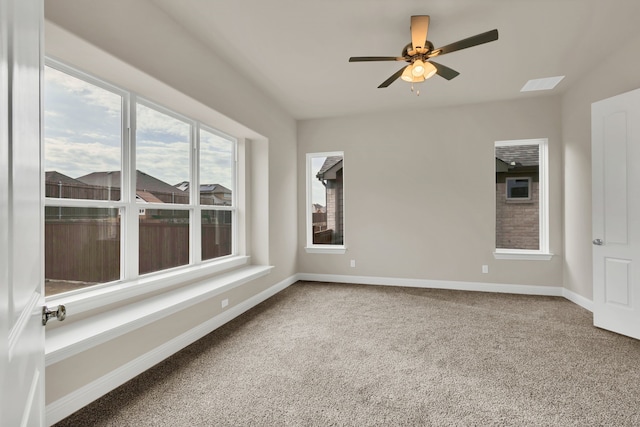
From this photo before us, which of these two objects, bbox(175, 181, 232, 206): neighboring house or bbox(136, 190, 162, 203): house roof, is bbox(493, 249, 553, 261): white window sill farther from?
bbox(136, 190, 162, 203): house roof

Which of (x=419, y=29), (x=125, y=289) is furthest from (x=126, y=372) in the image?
(x=419, y=29)

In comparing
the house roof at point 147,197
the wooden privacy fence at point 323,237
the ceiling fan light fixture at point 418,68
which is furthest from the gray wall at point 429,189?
the house roof at point 147,197

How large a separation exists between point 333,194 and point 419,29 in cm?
318

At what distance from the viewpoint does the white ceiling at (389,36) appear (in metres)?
2.45

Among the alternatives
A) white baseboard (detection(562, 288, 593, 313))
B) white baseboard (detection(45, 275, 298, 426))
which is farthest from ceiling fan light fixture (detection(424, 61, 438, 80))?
white baseboard (detection(562, 288, 593, 313))

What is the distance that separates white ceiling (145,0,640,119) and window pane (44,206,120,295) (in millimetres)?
1705

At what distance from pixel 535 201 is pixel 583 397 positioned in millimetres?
3232

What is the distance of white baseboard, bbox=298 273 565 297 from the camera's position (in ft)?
14.3

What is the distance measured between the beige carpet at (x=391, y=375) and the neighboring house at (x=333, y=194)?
1.91 m

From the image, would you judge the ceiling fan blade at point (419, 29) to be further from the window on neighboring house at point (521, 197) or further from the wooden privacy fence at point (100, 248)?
the wooden privacy fence at point (100, 248)

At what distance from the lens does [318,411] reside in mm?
1884

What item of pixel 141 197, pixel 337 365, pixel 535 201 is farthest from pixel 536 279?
pixel 141 197

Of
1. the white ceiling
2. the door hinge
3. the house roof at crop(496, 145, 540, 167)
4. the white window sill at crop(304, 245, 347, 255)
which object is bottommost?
the white window sill at crop(304, 245, 347, 255)

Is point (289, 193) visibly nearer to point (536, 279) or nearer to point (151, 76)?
point (151, 76)
